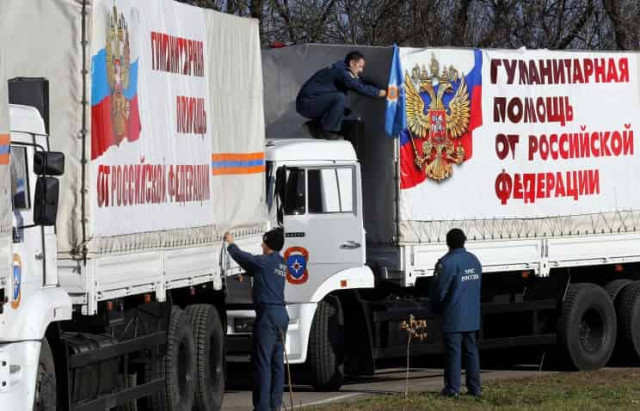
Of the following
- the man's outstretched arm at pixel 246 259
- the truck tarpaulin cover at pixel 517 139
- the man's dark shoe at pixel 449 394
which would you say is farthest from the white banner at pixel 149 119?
the truck tarpaulin cover at pixel 517 139

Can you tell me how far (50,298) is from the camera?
Answer: 470 inches

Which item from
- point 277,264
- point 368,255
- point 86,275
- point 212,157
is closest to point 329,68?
point 368,255

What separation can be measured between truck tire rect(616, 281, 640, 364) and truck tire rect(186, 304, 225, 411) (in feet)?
23.1

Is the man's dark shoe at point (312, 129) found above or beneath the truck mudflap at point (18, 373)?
above

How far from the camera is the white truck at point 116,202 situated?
1171cm

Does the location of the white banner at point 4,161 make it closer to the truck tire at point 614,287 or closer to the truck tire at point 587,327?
the truck tire at point 587,327

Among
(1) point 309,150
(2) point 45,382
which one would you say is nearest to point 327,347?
(1) point 309,150

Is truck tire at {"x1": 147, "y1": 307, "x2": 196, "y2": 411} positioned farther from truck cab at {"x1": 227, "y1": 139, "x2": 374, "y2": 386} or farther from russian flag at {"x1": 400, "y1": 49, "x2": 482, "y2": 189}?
russian flag at {"x1": 400, "y1": 49, "x2": 482, "y2": 189}

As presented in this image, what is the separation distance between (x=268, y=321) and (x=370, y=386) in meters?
4.58

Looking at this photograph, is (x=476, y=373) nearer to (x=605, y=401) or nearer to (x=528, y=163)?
(x=605, y=401)

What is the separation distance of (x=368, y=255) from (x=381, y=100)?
1.74 meters

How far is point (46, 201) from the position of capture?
1139 centimetres

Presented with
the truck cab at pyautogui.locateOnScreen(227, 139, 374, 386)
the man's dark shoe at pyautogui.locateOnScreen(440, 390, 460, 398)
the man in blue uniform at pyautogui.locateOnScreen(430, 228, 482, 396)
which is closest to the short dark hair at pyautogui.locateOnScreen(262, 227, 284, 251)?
the man in blue uniform at pyautogui.locateOnScreen(430, 228, 482, 396)

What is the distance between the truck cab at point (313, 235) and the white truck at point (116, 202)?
3.50 feet
